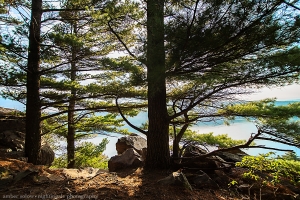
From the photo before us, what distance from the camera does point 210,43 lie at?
115 inches

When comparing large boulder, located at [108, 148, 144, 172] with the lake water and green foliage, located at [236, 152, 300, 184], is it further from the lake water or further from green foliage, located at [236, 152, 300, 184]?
green foliage, located at [236, 152, 300, 184]

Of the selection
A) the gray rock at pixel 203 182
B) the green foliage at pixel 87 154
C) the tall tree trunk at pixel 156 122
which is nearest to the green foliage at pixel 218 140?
the tall tree trunk at pixel 156 122

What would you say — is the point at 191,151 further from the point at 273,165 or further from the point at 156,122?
the point at 273,165

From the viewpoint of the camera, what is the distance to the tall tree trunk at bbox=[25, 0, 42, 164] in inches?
183

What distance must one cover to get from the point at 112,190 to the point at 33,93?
3385mm

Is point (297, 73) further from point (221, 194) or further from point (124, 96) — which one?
point (124, 96)

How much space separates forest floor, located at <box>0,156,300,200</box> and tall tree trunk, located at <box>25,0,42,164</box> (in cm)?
135

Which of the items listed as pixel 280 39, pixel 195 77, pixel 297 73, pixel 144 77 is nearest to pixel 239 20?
pixel 280 39

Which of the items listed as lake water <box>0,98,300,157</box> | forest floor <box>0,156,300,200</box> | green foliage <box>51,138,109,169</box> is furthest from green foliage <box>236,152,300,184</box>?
green foliage <box>51,138,109,169</box>

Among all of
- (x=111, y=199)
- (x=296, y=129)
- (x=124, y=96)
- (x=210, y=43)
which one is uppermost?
(x=210, y=43)

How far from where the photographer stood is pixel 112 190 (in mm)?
2721

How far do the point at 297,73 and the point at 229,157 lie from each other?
2260 millimetres

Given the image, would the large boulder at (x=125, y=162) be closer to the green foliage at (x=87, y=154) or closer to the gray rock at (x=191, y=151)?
the gray rock at (x=191, y=151)

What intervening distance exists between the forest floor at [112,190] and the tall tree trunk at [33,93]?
4.44ft
